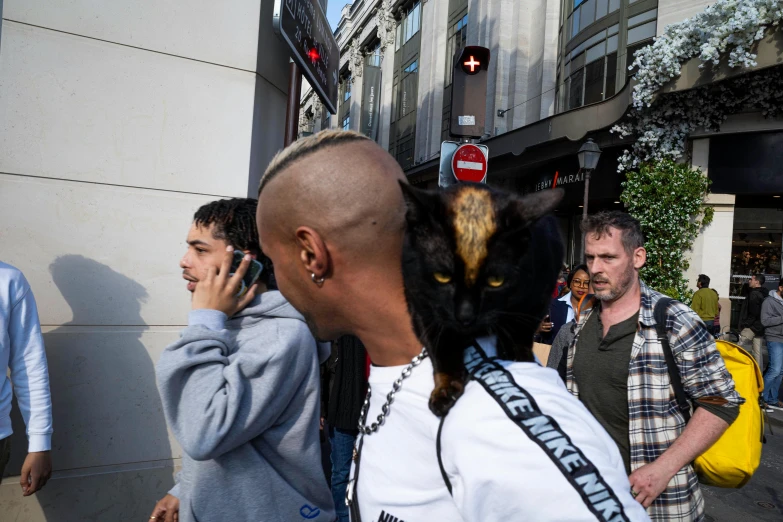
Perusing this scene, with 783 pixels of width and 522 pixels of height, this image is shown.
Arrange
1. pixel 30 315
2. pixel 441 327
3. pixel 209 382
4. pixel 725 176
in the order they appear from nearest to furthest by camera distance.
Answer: pixel 441 327 → pixel 209 382 → pixel 30 315 → pixel 725 176

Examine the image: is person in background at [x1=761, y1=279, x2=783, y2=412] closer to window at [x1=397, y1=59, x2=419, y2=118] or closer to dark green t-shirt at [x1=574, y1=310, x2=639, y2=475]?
dark green t-shirt at [x1=574, y1=310, x2=639, y2=475]

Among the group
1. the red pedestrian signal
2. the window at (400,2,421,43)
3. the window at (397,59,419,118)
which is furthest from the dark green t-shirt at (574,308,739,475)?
the window at (400,2,421,43)

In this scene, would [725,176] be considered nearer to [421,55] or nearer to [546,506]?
[546,506]

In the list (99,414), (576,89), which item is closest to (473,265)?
(99,414)

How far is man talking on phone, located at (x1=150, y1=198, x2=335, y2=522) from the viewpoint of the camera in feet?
5.15

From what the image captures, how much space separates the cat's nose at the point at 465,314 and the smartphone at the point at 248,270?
3.56ft

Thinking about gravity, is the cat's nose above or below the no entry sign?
below

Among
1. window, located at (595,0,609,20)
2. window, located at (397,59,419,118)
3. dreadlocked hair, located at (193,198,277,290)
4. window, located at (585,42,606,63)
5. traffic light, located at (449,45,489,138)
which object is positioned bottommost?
dreadlocked hair, located at (193,198,277,290)

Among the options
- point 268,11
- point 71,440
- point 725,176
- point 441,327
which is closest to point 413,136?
point 725,176

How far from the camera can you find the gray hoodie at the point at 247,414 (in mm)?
1560

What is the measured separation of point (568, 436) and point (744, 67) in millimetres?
12185

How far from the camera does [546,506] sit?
66 cm

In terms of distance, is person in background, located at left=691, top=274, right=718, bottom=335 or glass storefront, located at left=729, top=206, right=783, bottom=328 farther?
glass storefront, located at left=729, top=206, right=783, bottom=328

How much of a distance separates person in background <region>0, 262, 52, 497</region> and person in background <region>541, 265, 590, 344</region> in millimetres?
4011
